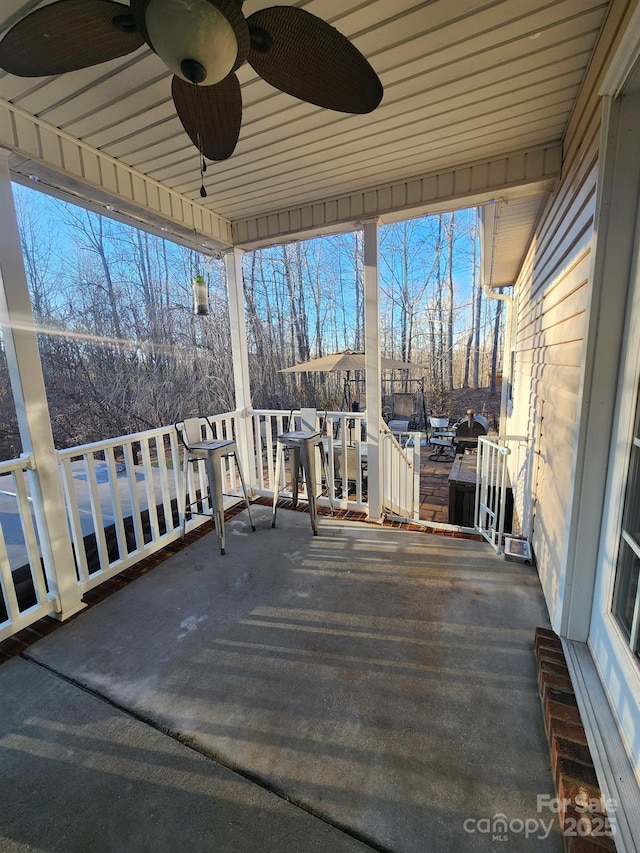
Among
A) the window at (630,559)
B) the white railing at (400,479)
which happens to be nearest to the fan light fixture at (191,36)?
the window at (630,559)

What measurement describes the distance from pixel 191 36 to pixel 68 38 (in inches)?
19.7

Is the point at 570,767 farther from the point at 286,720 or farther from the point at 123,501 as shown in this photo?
the point at 123,501

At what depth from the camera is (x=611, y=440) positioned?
5.08 feet

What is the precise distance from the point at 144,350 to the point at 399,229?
9751mm

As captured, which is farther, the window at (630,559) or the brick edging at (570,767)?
the window at (630,559)

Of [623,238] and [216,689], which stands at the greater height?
[623,238]

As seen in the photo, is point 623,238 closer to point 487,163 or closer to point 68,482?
point 487,163

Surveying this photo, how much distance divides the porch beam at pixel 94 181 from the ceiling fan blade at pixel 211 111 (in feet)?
4.15

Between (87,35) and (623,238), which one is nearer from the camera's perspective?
(87,35)

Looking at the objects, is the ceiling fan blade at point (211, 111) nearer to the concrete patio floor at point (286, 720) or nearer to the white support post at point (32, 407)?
the white support post at point (32, 407)

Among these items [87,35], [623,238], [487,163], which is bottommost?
[623,238]

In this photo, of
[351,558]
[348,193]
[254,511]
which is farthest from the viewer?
[254,511]

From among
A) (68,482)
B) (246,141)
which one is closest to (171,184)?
(246,141)

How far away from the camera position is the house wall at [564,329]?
5.32 feet
